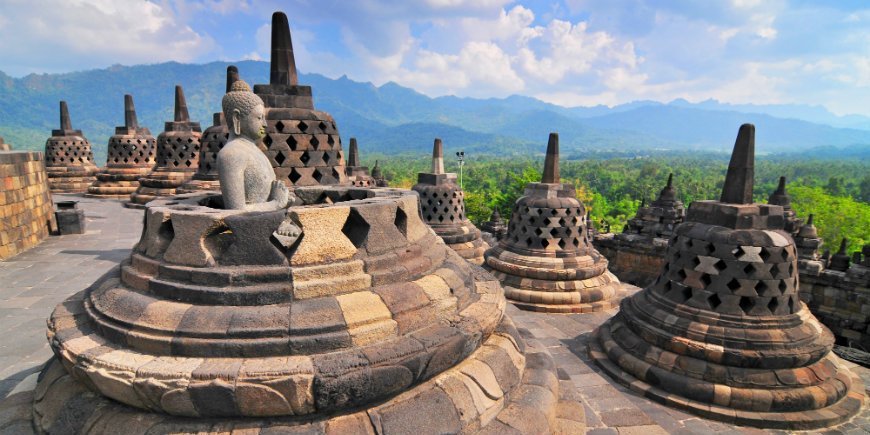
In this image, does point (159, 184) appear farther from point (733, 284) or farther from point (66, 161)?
point (733, 284)

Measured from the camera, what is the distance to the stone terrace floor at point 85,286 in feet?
15.1

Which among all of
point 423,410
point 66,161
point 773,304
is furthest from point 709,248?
point 66,161

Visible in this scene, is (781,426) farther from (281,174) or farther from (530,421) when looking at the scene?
(281,174)

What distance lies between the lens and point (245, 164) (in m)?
3.39

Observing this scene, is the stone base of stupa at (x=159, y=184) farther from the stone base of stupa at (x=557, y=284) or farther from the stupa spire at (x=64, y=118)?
the stone base of stupa at (x=557, y=284)

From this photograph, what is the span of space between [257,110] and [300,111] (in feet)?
5.55

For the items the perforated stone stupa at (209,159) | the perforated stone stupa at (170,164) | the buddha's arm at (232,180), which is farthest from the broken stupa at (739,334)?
the perforated stone stupa at (170,164)

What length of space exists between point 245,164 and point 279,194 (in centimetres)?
35

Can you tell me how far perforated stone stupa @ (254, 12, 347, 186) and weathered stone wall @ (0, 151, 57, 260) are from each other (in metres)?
7.44

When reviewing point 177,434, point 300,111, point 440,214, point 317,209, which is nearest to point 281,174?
point 300,111

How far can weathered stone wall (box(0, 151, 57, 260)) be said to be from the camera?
8562 millimetres

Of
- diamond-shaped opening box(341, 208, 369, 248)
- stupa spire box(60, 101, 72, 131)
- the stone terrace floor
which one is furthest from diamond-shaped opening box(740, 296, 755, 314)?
stupa spire box(60, 101, 72, 131)

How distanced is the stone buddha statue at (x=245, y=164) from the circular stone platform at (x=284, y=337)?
33 centimetres

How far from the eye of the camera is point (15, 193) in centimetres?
892
